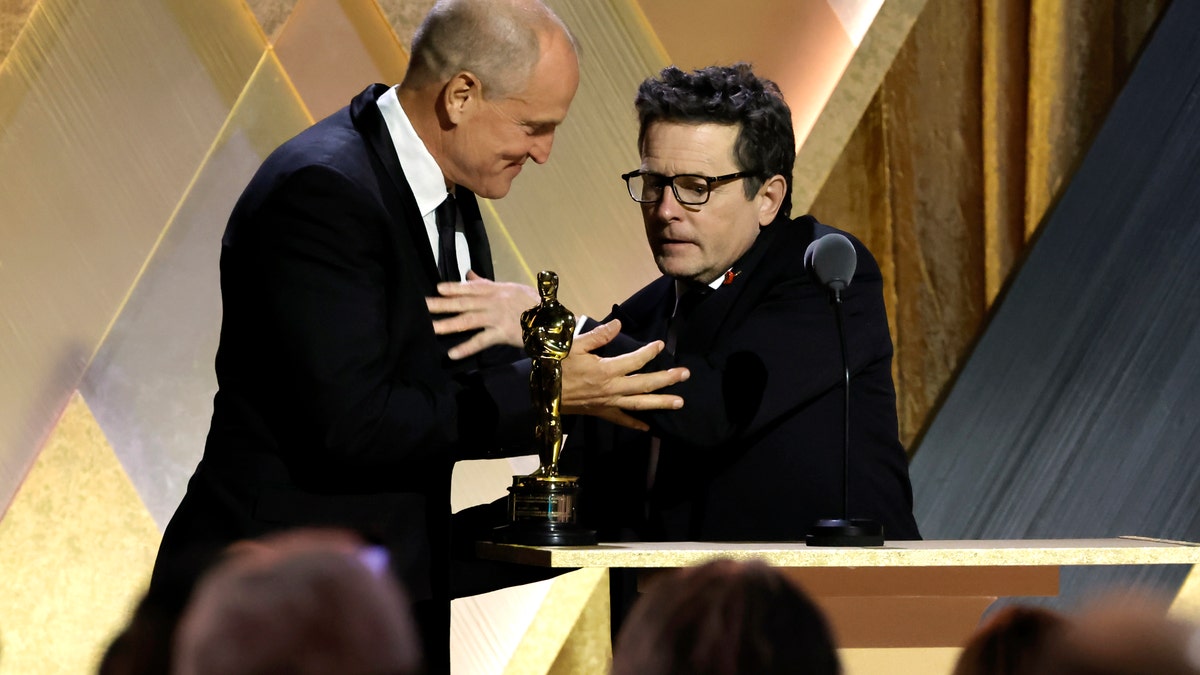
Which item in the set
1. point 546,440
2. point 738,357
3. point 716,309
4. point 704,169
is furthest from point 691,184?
point 546,440

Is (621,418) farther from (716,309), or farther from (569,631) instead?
(569,631)

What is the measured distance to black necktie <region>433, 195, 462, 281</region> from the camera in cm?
267

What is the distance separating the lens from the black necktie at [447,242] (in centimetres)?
267

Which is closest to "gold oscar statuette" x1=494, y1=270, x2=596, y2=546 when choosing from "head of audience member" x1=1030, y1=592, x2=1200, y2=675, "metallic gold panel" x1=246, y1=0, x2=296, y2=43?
"head of audience member" x1=1030, y1=592, x2=1200, y2=675

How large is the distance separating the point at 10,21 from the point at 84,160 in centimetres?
44

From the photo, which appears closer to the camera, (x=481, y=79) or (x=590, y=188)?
(x=481, y=79)

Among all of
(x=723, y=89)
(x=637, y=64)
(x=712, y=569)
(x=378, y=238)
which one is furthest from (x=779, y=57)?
(x=712, y=569)

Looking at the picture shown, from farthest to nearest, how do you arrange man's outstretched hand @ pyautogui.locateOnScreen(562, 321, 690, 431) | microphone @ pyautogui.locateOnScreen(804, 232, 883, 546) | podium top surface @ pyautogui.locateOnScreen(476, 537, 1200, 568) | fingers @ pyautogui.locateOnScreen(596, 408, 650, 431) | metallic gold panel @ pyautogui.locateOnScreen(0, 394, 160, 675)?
metallic gold panel @ pyautogui.locateOnScreen(0, 394, 160, 675), fingers @ pyautogui.locateOnScreen(596, 408, 650, 431), man's outstretched hand @ pyautogui.locateOnScreen(562, 321, 690, 431), microphone @ pyautogui.locateOnScreen(804, 232, 883, 546), podium top surface @ pyautogui.locateOnScreen(476, 537, 1200, 568)

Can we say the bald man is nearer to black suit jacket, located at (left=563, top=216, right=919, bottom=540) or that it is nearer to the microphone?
black suit jacket, located at (left=563, top=216, right=919, bottom=540)

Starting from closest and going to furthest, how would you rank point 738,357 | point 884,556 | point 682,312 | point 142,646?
point 142,646 < point 884,556 < point 738,357 < point 682,312

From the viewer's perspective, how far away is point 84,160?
4172 mm

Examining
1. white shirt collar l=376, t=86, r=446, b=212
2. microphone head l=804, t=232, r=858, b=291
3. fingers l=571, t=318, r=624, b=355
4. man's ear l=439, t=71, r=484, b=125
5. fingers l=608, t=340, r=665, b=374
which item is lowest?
fingers l=608, t=340, r=665, b=374

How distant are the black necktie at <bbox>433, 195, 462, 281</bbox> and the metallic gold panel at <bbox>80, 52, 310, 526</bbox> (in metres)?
1.66

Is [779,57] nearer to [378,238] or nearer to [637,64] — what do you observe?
[637,64]
